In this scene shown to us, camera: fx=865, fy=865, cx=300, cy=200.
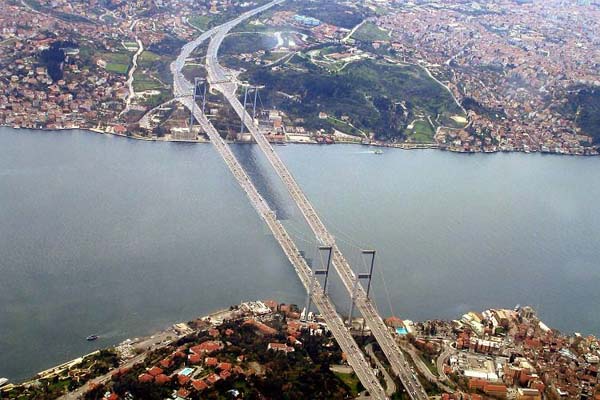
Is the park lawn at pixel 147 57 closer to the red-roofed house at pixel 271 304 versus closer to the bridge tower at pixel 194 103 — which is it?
the bridge tower at pixel 194 103

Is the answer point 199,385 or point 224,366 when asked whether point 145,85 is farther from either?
point 199,385

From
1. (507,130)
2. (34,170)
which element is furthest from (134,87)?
(507,130)

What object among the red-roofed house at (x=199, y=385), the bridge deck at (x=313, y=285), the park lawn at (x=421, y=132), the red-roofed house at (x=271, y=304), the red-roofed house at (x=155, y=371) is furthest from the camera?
the park lawn at (x=421, y=132)

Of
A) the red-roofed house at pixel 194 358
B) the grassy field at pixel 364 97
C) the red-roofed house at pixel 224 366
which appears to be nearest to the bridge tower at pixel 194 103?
the grassy field at pixel 364 97

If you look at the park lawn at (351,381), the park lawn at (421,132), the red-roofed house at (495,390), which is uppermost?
the park lawn at (421,132)

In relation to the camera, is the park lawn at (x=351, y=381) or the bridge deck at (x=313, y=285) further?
the bridge deck at (x=313, y=285)

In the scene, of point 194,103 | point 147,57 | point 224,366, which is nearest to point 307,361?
point 224,366

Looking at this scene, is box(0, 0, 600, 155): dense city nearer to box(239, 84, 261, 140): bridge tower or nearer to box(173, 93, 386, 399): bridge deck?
box(239, 84, 261, 140): bridge tower

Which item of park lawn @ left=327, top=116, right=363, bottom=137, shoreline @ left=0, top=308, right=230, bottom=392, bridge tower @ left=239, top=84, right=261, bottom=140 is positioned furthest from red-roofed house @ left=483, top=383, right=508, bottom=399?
park lawn @ left=327, top=116, right=363, bottom=137

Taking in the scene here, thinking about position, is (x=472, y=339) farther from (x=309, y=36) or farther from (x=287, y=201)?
(x=309, y=36)
